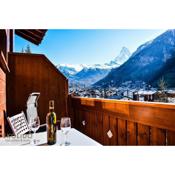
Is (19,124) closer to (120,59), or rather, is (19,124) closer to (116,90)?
(116,90)

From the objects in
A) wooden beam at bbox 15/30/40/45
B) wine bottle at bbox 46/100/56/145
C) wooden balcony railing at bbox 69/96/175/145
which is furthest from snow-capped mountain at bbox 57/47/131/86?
wine bottle at bbox 46/100/56/145

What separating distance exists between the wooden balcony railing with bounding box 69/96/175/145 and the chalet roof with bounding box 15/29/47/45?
142 centimetres

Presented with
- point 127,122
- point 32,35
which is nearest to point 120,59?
point 32,35

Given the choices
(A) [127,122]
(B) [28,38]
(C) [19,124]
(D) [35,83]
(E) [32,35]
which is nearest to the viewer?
(A) [127,122]

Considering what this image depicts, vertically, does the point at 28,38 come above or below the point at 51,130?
above

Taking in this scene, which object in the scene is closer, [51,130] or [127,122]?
[51,130]

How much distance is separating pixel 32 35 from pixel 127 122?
8.54 ft

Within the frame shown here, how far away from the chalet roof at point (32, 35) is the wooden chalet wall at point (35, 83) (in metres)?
0.72

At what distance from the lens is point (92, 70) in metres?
4.00

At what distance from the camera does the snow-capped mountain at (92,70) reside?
375 cm
